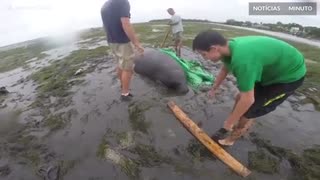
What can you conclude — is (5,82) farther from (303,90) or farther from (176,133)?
(303,90)

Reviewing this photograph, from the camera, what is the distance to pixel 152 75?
10906 millimetres

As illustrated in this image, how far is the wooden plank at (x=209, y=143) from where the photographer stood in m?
6.25

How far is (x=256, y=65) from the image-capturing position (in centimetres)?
510

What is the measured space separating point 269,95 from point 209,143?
1.50 meters

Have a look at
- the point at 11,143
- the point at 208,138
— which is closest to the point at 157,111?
the point at 208,138

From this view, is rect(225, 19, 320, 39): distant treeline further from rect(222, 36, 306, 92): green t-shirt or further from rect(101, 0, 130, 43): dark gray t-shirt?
rect(222, 36, 306, 92): green t-shirt

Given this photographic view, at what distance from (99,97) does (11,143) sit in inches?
103

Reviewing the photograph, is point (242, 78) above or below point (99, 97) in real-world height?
above

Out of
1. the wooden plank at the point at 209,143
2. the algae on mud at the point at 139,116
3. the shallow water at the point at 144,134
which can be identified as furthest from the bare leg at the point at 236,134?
the algae on mud at the point at 139,116

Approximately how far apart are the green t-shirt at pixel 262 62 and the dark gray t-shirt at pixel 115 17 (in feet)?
11.1

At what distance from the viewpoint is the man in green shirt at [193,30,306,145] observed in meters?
5.06

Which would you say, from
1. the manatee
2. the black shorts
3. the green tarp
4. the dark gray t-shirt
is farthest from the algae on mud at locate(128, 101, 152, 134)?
the black shorts

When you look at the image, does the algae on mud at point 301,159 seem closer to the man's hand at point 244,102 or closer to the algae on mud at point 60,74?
the man's hand at point 244,102

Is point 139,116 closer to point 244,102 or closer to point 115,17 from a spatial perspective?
point 115,17
